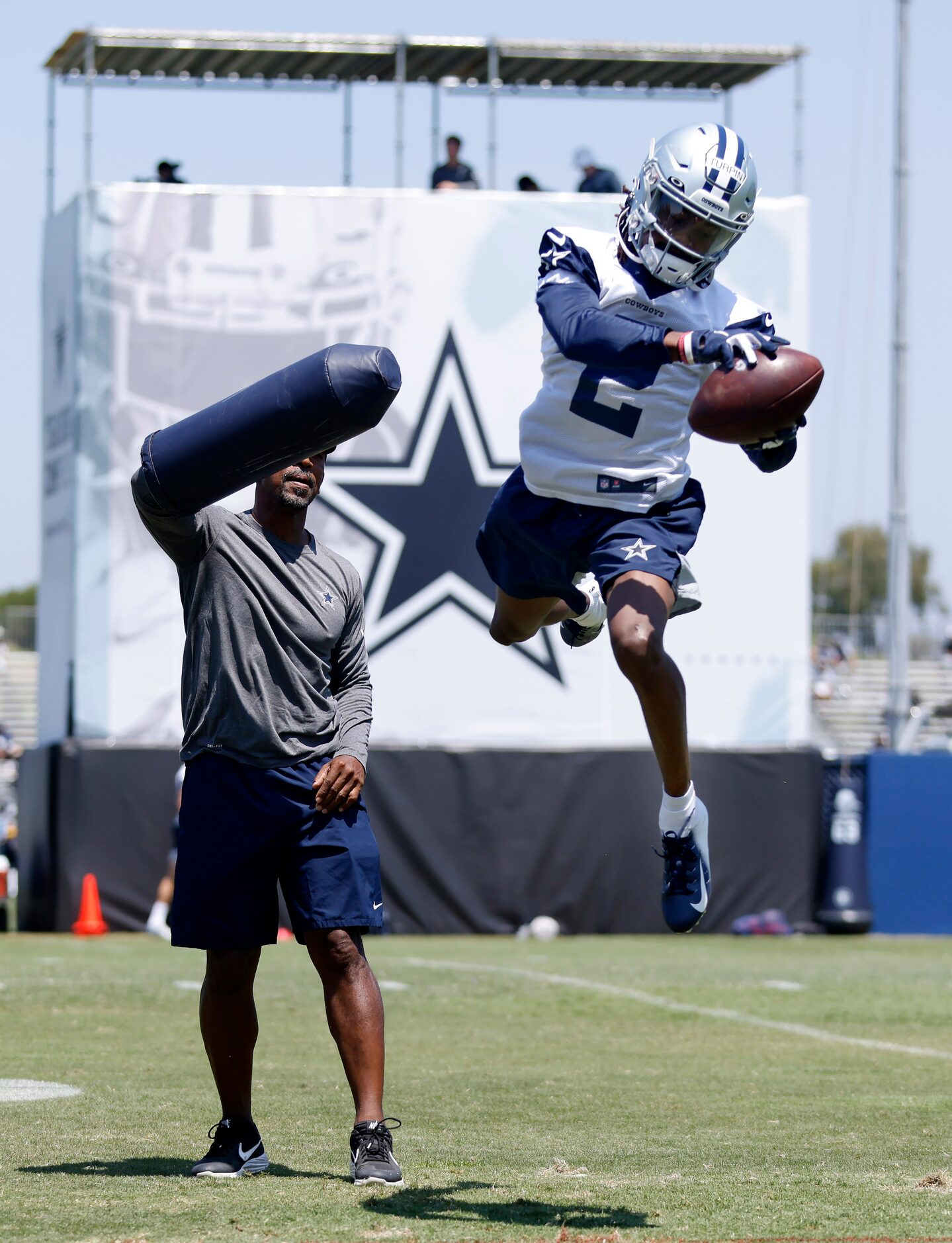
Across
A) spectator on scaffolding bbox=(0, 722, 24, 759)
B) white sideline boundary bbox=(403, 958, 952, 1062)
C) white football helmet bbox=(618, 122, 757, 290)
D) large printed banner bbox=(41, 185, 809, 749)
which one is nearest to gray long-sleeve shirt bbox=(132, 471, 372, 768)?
white football helmet bbox=(618, 122, 757, 290)

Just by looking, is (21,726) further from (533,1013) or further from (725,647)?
(533,1013)

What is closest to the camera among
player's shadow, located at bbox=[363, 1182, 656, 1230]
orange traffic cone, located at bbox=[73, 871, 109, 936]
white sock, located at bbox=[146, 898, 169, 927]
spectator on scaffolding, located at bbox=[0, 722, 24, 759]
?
player's shadow, located at bbox=[363, 1182, 656, 1230]

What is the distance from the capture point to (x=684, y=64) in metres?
19.7

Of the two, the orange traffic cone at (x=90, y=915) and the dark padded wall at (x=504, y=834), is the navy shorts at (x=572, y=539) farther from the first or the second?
the orange traffic cone at (x=90, y=915)

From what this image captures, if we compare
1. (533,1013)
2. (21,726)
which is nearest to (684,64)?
(533,1013)

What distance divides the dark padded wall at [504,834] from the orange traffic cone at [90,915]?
30 cm

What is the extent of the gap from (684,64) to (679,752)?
51.3ft

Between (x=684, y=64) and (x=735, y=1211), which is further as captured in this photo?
(x=684, y=64)

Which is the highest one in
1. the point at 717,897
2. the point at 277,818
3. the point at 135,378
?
the point at 135,378

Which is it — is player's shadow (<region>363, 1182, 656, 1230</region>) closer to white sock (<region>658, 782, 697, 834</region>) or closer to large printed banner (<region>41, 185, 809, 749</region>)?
white sock (<region>658, 782, 697, 834</region>)

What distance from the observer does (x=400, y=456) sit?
17828 mm

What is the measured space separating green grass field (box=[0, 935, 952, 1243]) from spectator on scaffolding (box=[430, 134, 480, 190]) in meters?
8.42

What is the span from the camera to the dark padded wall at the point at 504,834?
1705 cm

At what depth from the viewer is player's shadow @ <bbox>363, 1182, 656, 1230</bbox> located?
181 inches
